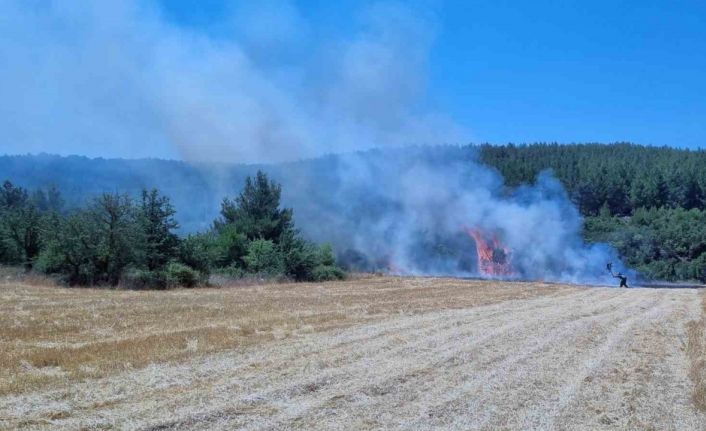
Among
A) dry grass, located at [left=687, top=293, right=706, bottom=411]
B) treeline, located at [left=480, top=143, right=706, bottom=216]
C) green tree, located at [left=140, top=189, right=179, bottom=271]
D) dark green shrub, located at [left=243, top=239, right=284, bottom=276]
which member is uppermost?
treeline, located at [left=480, top=143, right=706, bottom=216]

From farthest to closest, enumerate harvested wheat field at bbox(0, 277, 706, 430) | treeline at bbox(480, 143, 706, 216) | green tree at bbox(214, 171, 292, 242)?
1. treeline at bbox(480, 143, 706, 216)
2. green tree at bbox(214, 171, 292, 242)
3. harvested wheat field at bbox(0, 277, 706, 430)

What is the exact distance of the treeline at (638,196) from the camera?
6844 cm

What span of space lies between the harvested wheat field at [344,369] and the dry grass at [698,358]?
0.05 metres

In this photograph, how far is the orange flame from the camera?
174 ft

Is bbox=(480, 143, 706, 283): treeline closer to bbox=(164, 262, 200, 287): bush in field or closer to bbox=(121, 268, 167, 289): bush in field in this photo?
bbox=(164, 262, 200, 287): bush in field

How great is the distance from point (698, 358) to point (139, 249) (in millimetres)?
28234

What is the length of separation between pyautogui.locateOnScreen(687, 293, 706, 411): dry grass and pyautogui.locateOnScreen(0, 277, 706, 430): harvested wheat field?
5cm

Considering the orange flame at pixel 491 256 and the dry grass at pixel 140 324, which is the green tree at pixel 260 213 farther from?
the dry grass at pixel 140 324

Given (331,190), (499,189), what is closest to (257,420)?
(499,189)

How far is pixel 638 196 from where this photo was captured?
9788cm

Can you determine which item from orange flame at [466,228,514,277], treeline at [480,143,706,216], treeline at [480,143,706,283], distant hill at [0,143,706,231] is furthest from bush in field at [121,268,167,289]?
treeline at [480,143,706,216]

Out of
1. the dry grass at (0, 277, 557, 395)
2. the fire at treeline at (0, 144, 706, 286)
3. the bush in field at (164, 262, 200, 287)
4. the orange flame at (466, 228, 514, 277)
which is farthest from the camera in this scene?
the orange flame at (466, 228, 514, 277)

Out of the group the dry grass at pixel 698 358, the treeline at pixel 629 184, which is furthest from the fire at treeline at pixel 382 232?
the dry grass at pixel 698 358

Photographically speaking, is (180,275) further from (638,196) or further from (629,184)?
(629,184)
